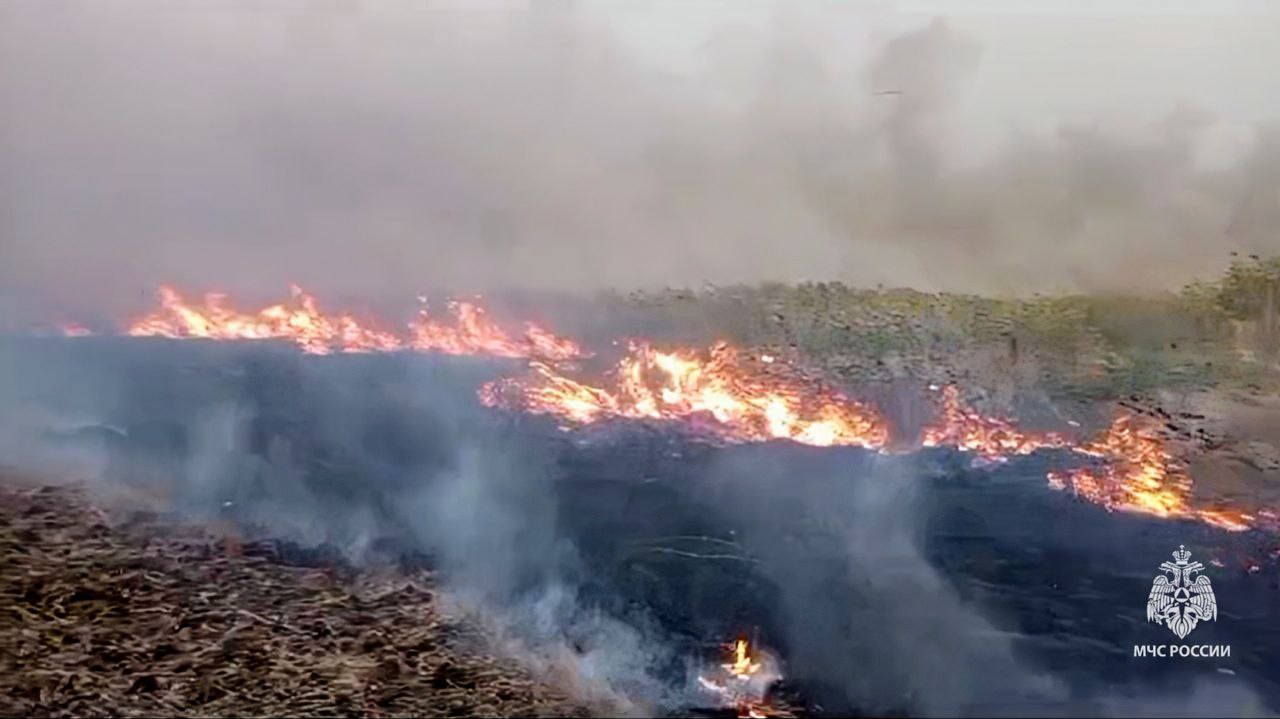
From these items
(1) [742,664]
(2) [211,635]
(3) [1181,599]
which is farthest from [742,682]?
(2) [211,635]

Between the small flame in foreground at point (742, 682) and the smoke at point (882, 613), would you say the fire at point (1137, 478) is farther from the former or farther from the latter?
the small flame in foreground at point (742, 682)

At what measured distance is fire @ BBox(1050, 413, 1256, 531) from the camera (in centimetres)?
357

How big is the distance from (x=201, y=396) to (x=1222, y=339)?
441cm

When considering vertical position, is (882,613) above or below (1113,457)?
below

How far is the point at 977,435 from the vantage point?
3.81 metres

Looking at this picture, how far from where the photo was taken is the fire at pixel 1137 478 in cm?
357

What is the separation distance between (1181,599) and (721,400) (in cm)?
187

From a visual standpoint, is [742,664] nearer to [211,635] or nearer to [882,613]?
[882,613]

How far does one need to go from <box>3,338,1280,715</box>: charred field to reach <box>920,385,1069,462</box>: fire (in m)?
0.06

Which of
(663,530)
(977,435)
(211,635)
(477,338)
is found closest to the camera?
(211,635)

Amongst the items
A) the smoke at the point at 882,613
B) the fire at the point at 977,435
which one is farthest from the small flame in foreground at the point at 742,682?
the fire at the point at 977,435

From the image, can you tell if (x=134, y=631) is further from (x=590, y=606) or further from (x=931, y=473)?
(x=931, y=473)

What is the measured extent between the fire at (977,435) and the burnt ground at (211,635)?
76.3 inches

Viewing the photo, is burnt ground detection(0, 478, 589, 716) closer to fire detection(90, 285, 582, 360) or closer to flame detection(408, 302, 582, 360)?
fire detection(90, 285, 582, 360)
